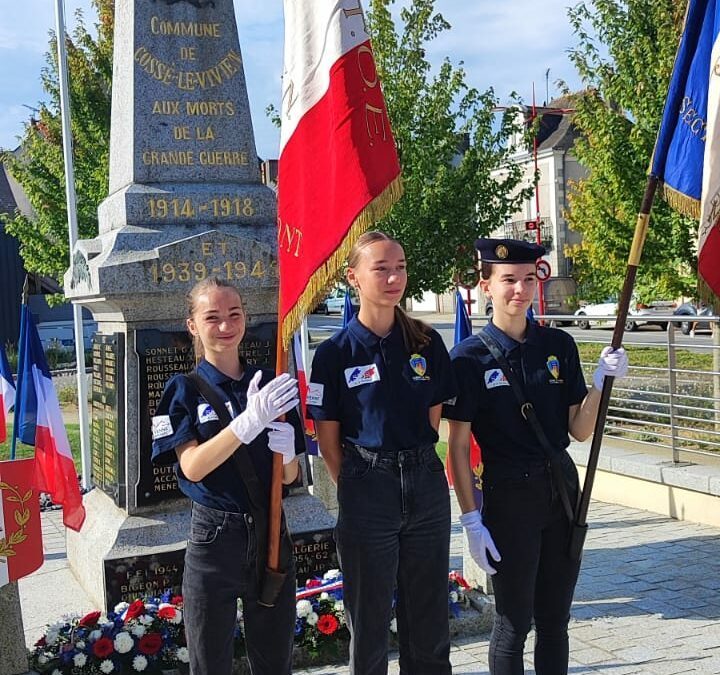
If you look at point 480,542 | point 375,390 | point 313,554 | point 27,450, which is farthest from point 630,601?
point 27,450

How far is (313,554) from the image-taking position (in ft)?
18.2

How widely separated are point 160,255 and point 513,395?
2.46 metres

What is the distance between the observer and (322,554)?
5570mm

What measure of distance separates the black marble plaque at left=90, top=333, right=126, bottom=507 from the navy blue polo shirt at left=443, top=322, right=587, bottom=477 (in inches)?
96.8

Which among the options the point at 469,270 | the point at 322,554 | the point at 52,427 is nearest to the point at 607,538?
the point at 322,554

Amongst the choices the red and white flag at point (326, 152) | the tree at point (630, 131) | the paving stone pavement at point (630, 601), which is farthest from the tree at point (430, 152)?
the red and white flag at point (326, 152)

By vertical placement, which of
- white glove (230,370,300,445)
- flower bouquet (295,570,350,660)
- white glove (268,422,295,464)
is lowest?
flower bouquet (295,570,350,660)

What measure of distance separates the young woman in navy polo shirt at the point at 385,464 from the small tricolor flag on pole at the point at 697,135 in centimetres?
117

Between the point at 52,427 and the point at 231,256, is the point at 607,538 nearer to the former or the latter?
the point at 231,256

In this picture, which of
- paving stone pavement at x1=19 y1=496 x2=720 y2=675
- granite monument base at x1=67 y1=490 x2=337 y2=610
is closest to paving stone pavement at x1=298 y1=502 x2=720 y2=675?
paving stone pavement at x1=19 y1=496 x2=720 y2=675

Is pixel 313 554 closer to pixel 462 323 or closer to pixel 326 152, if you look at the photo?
pixel 462 323

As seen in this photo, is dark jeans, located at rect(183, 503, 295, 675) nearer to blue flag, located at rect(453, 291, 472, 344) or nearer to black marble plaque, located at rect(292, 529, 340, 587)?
black marble plaque, located at rect(292, 529, 340, 587)

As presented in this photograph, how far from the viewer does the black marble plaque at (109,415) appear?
538 centimetres

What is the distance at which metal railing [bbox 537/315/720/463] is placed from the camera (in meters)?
7.88
